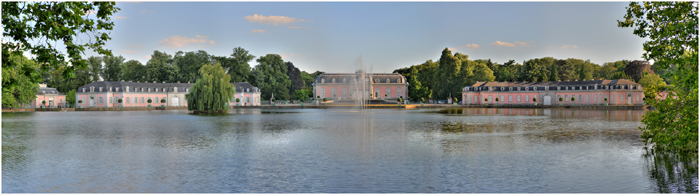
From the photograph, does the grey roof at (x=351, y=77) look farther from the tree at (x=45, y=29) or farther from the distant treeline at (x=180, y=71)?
the tree at (x=45, y=29)

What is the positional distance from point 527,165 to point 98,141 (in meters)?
14.9

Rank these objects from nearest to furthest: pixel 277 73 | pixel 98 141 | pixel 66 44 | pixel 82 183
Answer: pixel 66 44 → pixel 82 183 → pixel 98 141 → pixel 277 73

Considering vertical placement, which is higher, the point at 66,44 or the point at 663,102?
the point at 66,44

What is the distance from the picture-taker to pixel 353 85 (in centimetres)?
8625

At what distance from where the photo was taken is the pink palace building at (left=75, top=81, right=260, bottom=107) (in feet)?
229

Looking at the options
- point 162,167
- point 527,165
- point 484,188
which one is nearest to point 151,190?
point 162,167

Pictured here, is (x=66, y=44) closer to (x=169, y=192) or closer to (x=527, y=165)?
(x=169, y=192)

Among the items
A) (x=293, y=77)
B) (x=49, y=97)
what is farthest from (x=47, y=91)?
(x=293, y=77)

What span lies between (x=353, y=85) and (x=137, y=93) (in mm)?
36399

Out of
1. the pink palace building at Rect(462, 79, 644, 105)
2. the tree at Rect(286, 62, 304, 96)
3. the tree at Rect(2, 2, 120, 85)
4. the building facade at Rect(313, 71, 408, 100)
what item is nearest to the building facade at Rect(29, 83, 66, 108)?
the tree at Rect(286, 62, 304, 96)

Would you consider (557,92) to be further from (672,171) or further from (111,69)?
(111,69)

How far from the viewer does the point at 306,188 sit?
8859 mm

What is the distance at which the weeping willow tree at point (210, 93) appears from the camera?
4222 centimetres

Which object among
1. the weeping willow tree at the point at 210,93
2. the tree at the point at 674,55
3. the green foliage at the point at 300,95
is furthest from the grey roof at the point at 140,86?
the tree at the point at 674,55
